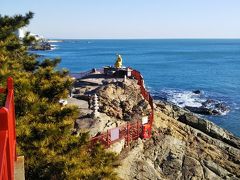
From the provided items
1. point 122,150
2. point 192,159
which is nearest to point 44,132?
point 122,150

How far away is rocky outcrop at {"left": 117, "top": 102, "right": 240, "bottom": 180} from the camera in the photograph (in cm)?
1609

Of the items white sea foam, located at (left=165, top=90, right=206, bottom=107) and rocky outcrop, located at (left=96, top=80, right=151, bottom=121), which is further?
white sea foam, located at (left=165, top=90, right=206, bottom=107)

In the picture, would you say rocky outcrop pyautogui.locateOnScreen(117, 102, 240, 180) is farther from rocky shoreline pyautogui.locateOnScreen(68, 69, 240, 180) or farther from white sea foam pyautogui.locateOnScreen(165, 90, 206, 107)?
white sea foam pyautogui.locateOnScreen(165, 90, 206, 107)

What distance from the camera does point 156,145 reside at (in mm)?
18453

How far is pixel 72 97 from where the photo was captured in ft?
78.0

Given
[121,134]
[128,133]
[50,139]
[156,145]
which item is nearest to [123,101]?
[156,145]

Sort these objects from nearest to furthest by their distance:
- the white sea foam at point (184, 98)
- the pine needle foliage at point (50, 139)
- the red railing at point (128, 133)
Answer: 1. the pine needle foliage at point (50, 139)
2. the red railing at point (128, 133)
3. the white sea foam at point (184, 98)

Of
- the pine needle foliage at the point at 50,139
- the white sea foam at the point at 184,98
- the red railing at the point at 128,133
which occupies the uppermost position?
the pine needle foliage at the point at 50,139

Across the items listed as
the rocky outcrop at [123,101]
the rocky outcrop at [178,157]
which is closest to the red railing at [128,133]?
the rocky outcrop at [178,157]

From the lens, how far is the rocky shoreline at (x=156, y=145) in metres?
16.6

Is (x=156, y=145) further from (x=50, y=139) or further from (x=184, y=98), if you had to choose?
(x=184, y=98)

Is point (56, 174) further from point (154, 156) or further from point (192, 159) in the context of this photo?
point (192, 159)

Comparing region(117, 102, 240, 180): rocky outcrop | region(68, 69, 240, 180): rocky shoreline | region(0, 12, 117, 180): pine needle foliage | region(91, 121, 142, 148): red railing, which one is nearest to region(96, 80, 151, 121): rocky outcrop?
region(68, 69, 240, 180): rocky shoreline

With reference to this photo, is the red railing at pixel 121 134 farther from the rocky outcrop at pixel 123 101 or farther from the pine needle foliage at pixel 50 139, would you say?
the pine needle foliage at pixel 50 139
